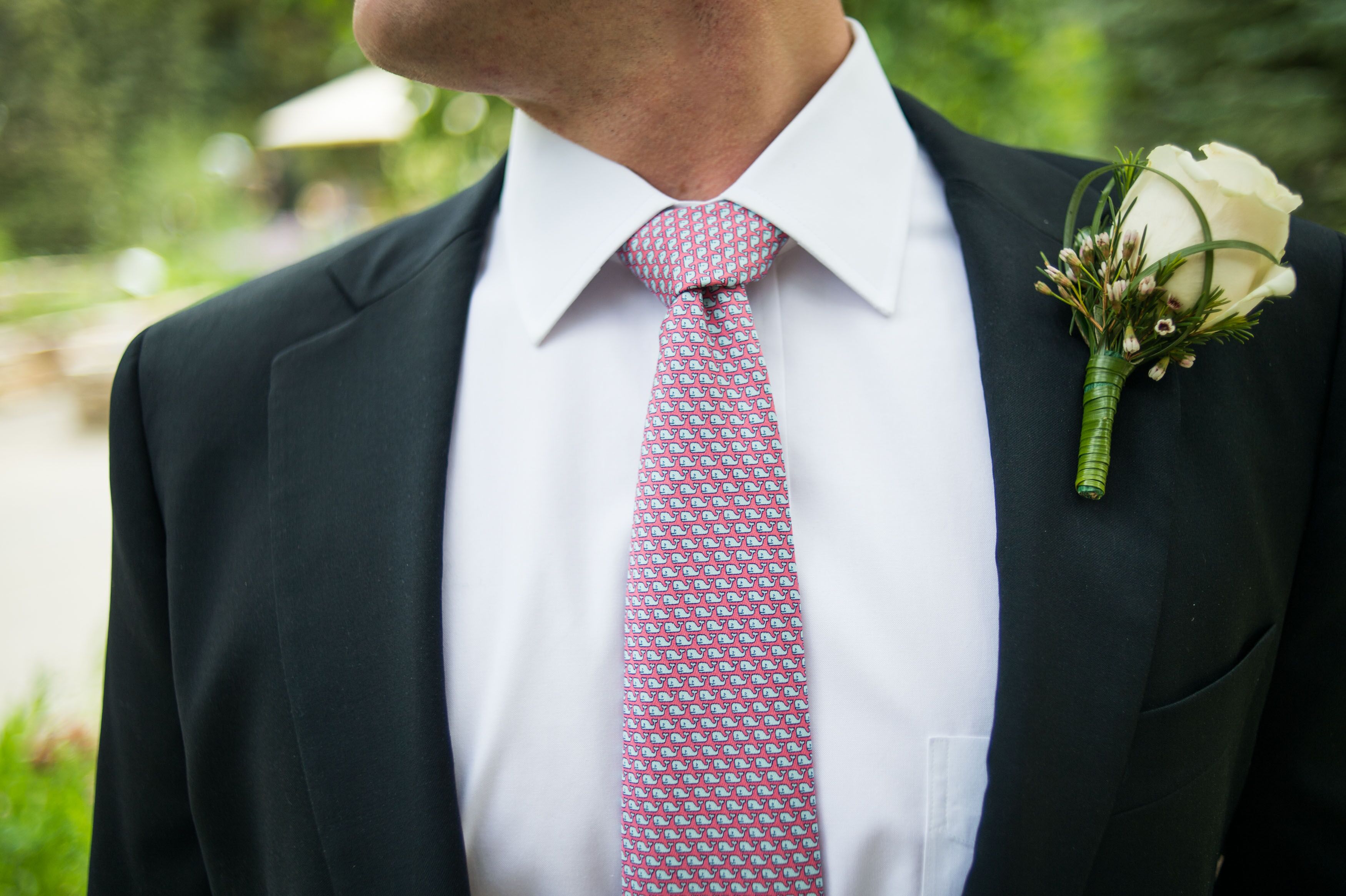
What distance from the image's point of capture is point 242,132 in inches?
605

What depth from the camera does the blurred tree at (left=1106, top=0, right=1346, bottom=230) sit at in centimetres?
299

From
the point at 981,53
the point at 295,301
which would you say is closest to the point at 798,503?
the point at 295,301

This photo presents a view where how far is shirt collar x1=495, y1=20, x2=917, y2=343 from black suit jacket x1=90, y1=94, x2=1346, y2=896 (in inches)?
3.8

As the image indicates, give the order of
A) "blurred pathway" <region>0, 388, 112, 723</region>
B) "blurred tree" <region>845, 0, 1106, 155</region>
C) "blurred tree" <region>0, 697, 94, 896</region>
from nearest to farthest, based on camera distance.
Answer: "blurred tree" <region>0, 697, 94, 896</region> < "blurred tree" <region>845, 0, 1106, 155</region> < "blurred pathway" <region>0, 388, 112, 723</region>

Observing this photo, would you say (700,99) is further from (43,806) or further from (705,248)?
(43,806)

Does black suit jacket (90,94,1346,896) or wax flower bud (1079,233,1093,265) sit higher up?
wax flower bud (1079,233,1093,265)

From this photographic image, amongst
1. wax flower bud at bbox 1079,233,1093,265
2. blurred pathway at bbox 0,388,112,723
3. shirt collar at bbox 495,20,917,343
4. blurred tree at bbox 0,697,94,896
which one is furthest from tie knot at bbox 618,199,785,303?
blurred pathway at bbox 0,388,112,723

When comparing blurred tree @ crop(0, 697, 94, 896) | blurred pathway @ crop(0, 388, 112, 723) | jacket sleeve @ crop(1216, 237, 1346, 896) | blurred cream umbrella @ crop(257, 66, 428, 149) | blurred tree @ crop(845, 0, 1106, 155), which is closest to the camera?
jacket sleeve @ crop(1216, 237, 1346, 896)

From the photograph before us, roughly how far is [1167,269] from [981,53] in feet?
8.08

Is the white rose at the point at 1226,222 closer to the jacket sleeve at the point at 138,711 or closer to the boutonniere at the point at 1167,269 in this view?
the boutonniere at the point at 1167,269

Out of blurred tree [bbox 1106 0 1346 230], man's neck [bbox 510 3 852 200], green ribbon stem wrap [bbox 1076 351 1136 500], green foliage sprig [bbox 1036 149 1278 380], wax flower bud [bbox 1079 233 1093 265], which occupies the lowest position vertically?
green ribbon stem wrap [bbox 1076 351 1136 500]

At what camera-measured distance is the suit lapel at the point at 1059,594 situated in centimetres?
104

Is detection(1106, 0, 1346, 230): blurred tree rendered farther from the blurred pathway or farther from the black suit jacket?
the blurred pathway

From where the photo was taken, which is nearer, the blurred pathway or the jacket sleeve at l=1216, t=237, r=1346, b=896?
the jacket sleeve at l=1216, t=237, r=1346, b=896
